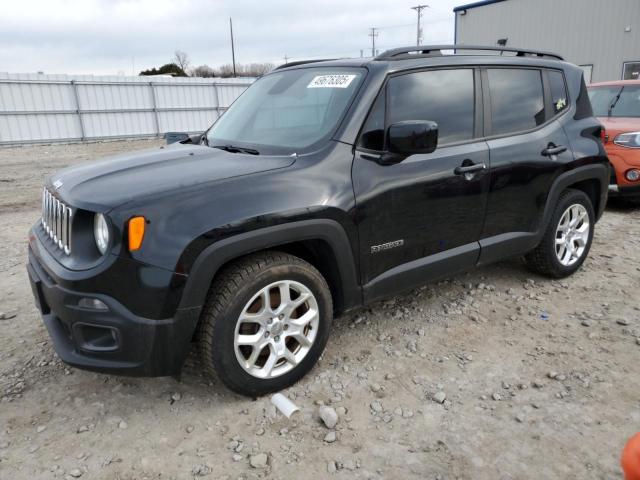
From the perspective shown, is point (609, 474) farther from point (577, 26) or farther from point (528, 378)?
point (577, 26)

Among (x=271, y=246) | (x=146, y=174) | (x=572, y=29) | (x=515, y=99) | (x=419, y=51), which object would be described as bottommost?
(x=271, y=246)

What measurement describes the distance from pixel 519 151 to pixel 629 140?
3783 mm

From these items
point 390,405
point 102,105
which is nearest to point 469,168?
point 390,405

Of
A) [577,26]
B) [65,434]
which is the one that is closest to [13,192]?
[65,434]

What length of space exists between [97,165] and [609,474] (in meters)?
3.10

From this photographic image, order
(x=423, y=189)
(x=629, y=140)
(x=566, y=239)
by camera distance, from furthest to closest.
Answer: (x=629, y=140) < (x=566, y=239) < (x=423, y=189)

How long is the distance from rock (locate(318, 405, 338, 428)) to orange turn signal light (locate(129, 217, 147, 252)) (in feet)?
4.06

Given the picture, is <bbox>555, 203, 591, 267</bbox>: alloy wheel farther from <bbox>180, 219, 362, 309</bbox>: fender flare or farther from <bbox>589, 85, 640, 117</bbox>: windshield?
<bbox>589, 85, 640, 117</bbox>: windshield

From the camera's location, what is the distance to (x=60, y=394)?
283 cm

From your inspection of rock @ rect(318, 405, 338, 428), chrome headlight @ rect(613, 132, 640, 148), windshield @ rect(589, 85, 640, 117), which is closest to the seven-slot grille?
rock @ rect(318, 405, 338, 428)

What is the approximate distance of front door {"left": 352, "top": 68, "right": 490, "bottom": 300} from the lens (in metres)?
2.89

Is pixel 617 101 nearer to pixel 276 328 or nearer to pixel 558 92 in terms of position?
pixel 558 92

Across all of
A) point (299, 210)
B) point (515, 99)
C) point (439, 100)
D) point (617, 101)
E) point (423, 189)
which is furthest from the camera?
point (617, 101)

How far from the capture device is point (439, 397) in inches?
108
